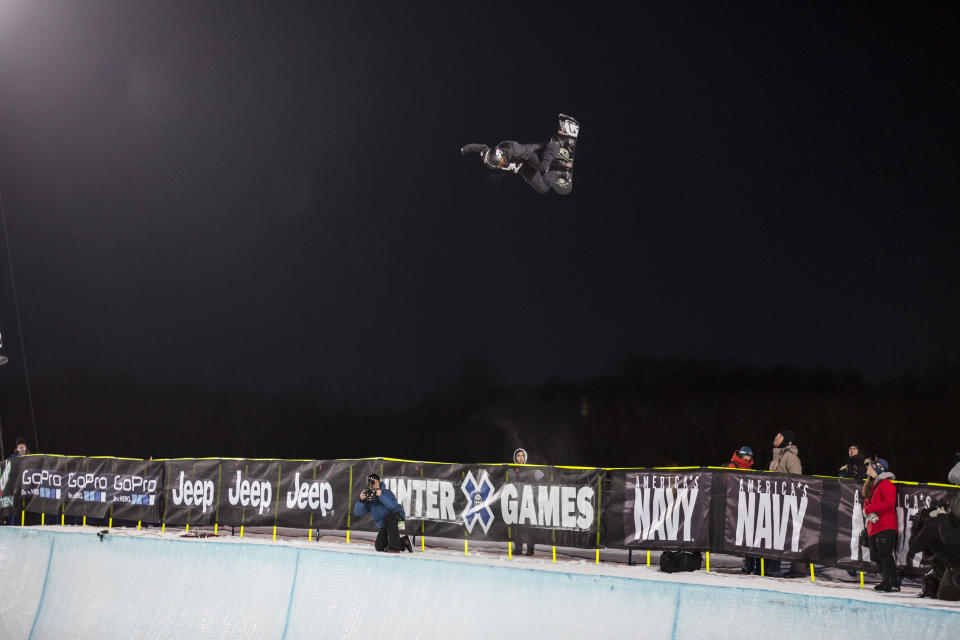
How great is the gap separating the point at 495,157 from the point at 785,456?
20.2ft

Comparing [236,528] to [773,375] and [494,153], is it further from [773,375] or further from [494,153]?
[773,375]

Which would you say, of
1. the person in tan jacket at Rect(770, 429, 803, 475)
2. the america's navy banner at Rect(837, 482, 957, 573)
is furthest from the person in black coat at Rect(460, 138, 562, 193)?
the america's navy banner at Rect(837, 482, 957, 573)

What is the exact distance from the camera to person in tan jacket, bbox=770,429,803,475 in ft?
37.2

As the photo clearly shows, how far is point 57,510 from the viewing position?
56.1 ft

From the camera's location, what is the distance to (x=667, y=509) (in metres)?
11.2

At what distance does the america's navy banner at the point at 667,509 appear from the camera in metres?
10.9

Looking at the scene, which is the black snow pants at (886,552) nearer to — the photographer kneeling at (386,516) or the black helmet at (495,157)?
the photographer kneeling at (386,516)

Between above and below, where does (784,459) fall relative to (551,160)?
below

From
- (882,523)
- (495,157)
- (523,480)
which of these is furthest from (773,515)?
(495,157)

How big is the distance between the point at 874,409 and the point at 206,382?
49.7 meters

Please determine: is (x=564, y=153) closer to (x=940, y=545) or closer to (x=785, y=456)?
(x=785, y=456)

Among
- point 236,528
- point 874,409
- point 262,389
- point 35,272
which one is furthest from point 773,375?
point 35,272

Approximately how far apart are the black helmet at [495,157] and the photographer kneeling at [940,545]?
7.49 m

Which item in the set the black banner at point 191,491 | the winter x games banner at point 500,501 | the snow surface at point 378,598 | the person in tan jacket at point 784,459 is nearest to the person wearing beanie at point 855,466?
the person in tan jacket at point 784,459
